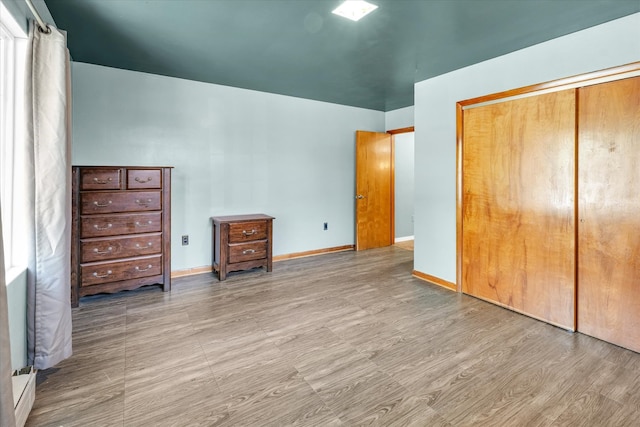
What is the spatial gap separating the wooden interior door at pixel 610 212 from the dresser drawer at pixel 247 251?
308 cm

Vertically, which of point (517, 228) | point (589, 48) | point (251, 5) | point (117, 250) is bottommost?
point (117, 250)

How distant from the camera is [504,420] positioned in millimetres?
1627

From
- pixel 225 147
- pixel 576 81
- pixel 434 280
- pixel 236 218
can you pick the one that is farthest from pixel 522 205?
pixel 225 147

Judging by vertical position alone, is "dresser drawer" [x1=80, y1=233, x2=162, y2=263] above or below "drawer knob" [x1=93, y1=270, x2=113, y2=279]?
above

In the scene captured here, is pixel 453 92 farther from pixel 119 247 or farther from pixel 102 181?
pixel 119 247

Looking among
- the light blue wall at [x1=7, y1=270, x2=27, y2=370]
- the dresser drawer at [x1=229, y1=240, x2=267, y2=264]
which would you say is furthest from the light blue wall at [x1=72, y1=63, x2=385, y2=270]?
the light blue wall at [x1=7, y1=270, x2=27, y2=370]

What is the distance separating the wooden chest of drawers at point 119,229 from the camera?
301 cm

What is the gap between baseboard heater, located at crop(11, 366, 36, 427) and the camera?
1.52 m

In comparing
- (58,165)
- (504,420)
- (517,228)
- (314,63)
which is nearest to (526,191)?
(517,228)

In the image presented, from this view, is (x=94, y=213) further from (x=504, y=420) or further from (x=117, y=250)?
(x=504, y=420)

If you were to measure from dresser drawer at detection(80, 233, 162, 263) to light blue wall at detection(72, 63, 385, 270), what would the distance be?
605 millimetres

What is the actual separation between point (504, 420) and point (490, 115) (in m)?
2.49

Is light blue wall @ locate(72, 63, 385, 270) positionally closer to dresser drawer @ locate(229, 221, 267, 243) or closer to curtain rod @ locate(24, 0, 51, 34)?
dresser drawer @ locate(229, 221, 267, 243)

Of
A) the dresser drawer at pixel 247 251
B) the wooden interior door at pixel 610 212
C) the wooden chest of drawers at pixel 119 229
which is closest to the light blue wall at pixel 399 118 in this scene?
the wooden interior door at pixel 610 212
